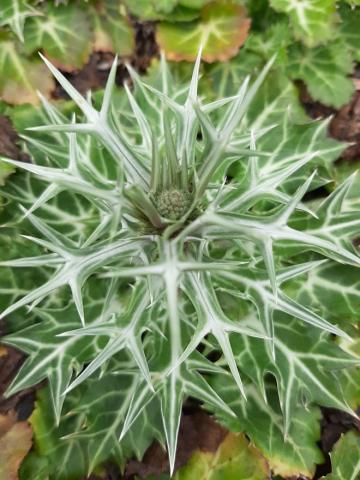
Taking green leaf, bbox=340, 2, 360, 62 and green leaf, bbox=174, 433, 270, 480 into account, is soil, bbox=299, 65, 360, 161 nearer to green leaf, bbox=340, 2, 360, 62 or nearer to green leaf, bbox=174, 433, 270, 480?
green leaf, bbox=340, 2, 360, 62

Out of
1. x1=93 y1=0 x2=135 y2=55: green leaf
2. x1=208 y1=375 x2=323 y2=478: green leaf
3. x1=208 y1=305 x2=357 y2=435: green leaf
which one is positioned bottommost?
x1=208 y1=375 x2=323 y2=478: green leaf

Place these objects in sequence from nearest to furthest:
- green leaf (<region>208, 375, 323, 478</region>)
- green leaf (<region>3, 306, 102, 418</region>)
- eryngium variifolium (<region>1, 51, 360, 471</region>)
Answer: eryngium variifolium (<region>1, 51, 360, 471</region>)
green leaf (<region>3, 306, 102, 418</region>)
green leaf (<region>208, 375, 323, 478</region>)

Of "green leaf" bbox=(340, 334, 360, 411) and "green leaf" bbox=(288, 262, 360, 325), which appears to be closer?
"green leaf" bbox=(288, 262, 360, 325)

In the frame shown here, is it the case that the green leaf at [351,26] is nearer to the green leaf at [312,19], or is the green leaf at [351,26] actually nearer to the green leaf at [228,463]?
the green leaf at [312,19]

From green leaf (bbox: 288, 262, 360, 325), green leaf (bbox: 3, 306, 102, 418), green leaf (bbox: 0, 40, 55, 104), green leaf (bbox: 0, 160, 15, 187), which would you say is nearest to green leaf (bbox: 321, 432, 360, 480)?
green leaf (bbox: 288, 262, 360, 325)

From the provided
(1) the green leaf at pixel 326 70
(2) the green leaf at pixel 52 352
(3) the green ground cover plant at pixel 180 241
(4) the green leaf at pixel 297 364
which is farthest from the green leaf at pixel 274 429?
(1) the green leaf at pixel 326 70

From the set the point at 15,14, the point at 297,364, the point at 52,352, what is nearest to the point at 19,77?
the point at 15,14
